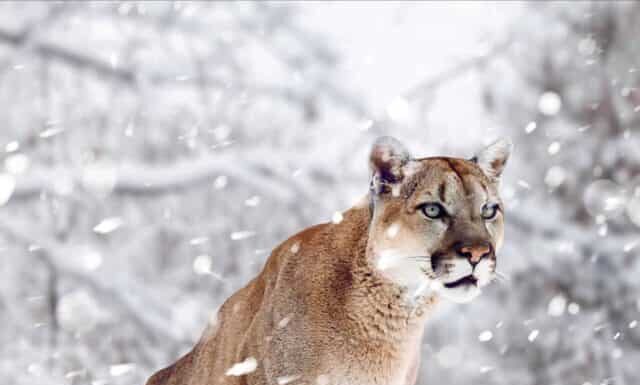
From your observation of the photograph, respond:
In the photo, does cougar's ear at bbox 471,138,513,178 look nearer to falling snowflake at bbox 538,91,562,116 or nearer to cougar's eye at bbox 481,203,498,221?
cougar's eye at bbox 481,203,498,221

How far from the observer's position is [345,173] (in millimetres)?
9094

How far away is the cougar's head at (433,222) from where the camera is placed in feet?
11.3

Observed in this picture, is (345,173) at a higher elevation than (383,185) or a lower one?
lower

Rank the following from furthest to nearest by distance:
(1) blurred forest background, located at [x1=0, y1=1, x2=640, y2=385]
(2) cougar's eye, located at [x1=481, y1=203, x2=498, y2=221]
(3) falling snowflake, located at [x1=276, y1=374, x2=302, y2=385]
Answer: (1) blurred forest background, located at [x1=0, y1=1, x2=640, y2=385], (2) cougar's eye, located at [x1=481, y1=203, x2=498, y2=221], (3) falling snowflake, located at [x1=276, y1=374, x2=302, y2=385]

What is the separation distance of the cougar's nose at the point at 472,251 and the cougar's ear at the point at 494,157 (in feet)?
1.79

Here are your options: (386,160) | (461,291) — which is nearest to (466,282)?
(461,291)

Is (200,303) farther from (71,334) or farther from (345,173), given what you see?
(345,173)

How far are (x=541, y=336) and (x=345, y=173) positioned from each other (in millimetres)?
2582

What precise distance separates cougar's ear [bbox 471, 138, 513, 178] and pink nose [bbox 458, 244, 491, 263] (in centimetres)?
55

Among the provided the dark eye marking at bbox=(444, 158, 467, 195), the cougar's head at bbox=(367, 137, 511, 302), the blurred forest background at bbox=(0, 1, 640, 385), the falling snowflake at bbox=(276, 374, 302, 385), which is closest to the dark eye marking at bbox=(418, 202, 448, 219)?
the cougar's head at bbox=(367, 137, 511, 302)

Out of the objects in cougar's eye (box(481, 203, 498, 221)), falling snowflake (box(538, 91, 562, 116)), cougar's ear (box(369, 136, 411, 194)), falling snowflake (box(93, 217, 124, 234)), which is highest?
cougar's ear (box(369, 136, 411, 194))

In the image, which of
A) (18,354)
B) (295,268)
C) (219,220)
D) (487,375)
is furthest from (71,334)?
(295,268)

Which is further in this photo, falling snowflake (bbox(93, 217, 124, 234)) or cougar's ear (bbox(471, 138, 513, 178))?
falling snowflake (bbox(93, 217, 124, 234))

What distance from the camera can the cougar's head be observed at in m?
3.44
